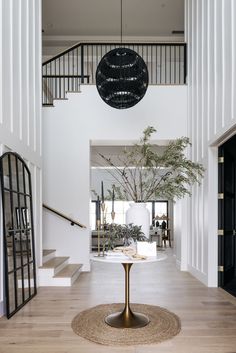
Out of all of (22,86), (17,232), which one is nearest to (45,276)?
(17,232)

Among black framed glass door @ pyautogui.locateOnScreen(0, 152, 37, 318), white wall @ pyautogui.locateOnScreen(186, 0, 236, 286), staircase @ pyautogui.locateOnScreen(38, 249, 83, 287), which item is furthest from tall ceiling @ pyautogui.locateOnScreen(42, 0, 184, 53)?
staircase @ pyautogui.locateOnScreen(38, 249, 83, 287)

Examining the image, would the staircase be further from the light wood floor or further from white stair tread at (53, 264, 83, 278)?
the light wood floor

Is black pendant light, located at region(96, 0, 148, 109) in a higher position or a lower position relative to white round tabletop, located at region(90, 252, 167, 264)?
higher

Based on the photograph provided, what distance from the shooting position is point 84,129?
7.41m

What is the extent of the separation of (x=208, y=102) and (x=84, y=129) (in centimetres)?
268

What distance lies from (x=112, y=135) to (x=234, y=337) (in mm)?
4790

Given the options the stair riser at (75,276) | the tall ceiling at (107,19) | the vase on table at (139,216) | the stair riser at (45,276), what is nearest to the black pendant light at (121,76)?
the vase on table at (139,216)

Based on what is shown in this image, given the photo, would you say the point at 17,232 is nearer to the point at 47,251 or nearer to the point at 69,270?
the point at 69,270

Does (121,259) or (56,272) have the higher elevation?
(121,259)

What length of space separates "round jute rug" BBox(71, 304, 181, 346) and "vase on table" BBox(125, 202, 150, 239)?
0.96 m

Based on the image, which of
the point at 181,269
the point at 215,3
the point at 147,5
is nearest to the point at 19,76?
the point at 215,3

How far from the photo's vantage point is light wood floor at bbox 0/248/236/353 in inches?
128

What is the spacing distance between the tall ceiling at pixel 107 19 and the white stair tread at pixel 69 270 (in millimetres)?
6407

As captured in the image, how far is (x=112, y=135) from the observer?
7422mm
